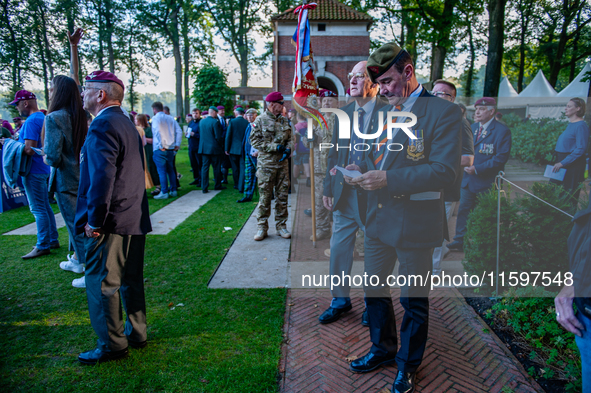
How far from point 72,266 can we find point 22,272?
2.08 ft

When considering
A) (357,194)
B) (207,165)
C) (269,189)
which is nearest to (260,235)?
(269,189)

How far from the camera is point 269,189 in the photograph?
5.86 meters

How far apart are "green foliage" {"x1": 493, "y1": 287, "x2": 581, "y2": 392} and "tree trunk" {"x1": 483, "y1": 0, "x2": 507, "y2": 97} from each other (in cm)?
1171

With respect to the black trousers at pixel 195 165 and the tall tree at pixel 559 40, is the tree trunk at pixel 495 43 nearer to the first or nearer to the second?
the black trousers at pixel 195 165

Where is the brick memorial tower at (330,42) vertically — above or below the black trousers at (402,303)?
above

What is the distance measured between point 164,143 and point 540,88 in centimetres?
2496

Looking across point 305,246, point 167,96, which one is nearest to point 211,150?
point 305,246

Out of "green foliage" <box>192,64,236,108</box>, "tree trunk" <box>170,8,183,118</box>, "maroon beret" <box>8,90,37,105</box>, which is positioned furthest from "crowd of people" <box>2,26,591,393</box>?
"tree trunk" <box>170,8,183,118</box>

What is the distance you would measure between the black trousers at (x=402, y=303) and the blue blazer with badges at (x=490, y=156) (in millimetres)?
3128

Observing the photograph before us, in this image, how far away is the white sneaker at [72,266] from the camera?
14.8 feet

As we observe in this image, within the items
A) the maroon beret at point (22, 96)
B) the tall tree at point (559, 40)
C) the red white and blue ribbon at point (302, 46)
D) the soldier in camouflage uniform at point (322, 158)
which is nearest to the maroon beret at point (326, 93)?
the soldier in camouflage uniform at point (322, 158)

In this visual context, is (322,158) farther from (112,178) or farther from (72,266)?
(72,266)

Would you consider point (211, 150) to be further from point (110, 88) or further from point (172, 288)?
point (110, 88)

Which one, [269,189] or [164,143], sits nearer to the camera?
[269,189]
